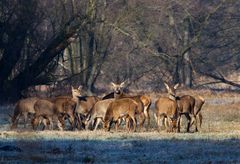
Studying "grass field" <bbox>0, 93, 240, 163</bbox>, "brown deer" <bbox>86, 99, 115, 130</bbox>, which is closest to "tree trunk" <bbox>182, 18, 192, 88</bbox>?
"brown deer" <bbox>86, 99, 115, 130</bbox>

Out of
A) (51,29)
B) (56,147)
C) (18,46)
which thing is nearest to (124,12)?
(51,29)

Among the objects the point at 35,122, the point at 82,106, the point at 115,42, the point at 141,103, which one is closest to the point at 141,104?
the point at 141,103

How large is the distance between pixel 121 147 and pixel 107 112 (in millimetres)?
6438

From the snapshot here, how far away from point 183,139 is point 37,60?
19.5 meters

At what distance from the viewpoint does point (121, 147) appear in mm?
17766

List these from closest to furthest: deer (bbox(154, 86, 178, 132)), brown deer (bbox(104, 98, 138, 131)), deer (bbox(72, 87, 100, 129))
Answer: deer (bbox(154, 86, 178, 132))
brown deer (bbox(104, 98, 138, 131))
deer (bbox(72, 87, 100, 129))

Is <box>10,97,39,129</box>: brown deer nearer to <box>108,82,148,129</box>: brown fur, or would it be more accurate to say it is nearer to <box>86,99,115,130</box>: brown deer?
<box>86,99,115,130</box>: brown deer

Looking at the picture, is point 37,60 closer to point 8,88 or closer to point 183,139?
point 8,88

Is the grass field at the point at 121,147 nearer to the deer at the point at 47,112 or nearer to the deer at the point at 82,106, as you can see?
the deer at the point at 47,112

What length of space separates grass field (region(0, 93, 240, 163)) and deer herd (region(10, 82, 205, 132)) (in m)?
1.08

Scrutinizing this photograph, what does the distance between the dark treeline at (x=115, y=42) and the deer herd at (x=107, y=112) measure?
8.71 metres

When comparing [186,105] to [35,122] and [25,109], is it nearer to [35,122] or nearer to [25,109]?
[35,122]

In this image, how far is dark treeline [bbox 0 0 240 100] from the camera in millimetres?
38500

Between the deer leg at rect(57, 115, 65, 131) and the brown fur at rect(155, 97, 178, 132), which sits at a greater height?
the brown fur at rect(155, 97, 178, 132)
